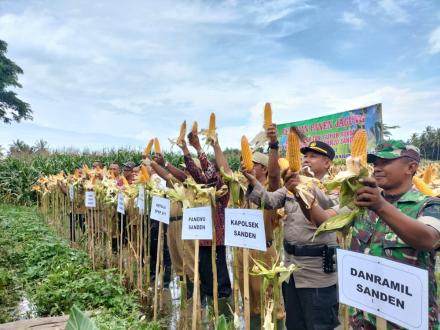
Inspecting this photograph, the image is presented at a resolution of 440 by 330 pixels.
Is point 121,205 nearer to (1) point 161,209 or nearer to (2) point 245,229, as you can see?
(1) point 161,209

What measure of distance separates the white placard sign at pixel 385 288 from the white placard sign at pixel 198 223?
4.48ft

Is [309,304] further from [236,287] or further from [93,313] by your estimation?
[93,313]

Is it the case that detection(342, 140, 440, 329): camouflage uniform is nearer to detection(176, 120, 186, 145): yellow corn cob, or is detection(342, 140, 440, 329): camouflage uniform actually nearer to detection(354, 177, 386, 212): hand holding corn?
detection(354, 177, 386, 212): hand holding corn

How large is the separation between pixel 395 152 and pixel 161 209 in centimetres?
238

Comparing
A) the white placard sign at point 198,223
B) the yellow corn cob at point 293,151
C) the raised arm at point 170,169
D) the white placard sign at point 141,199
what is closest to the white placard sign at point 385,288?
the yellow corn cob at point 293,151

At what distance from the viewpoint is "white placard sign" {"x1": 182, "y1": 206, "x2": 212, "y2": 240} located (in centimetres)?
294

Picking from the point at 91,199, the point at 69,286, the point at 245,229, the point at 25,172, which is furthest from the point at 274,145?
the point at 25,172

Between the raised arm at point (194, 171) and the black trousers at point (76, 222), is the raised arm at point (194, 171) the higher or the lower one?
the higher one

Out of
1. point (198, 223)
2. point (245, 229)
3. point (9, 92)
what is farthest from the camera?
point (9, 92)

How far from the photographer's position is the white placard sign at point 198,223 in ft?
9.64

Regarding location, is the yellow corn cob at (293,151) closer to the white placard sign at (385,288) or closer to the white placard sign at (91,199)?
the white placard sign at (385,288)

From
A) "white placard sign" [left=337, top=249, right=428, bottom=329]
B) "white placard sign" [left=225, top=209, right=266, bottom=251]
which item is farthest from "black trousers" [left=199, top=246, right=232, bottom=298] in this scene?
"white placard sign" [left=337, top=249, right=428, bottom=329]

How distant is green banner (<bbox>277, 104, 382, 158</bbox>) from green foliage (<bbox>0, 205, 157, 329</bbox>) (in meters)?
6.49

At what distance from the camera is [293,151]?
6.67 feet
